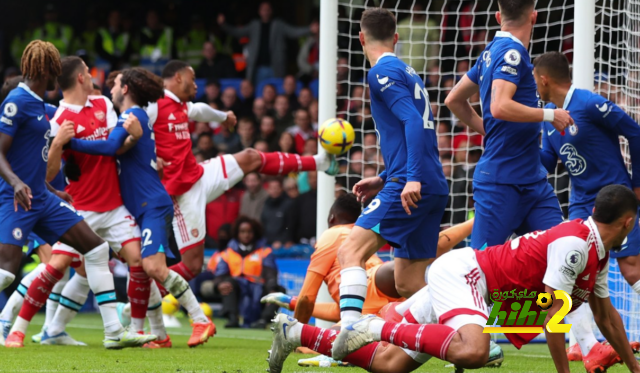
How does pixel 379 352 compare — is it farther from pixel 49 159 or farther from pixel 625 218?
pixel 49 159

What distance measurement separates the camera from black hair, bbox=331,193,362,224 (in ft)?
22.2

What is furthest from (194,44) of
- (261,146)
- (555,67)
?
(555,67)

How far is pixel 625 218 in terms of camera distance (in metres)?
4.56

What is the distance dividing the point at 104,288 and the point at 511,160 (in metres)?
3.32

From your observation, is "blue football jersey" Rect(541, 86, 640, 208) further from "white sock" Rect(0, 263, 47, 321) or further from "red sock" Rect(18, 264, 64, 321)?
"white sock" Rect(0, 263, 47, 321)

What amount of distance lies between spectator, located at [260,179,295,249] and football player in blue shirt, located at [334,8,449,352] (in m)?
6.20

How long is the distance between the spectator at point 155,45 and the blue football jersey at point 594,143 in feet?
35.0

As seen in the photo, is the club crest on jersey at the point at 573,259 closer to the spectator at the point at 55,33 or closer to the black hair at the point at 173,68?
the black hair at the point at 173,68

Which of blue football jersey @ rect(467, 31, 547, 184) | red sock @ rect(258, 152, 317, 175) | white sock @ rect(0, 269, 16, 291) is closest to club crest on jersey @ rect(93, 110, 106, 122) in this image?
red sock @ rect(258, 152, 317, 175)

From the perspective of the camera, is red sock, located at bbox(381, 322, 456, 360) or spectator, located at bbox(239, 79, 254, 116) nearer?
red sock, located at bbox(381, 322, 456, 360)

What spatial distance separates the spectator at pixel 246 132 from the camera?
13320mm

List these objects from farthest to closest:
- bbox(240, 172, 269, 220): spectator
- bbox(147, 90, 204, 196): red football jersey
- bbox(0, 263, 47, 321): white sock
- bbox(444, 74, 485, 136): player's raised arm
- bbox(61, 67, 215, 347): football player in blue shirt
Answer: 1. bbox(240, 172, 269, 220): spectator
2. bbox(147, 90, 204, 196): red football jersey
3. bbox(0, 263, 47, 321): white sock
4. bbox(61, 67, 215, 347): football player in blue shirt
5. bbox(444, 74, 485, 136): player's raised arm

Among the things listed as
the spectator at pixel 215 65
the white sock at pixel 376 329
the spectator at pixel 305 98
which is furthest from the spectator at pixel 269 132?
the white sock at pixel 376 329

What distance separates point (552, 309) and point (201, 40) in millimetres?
12411
